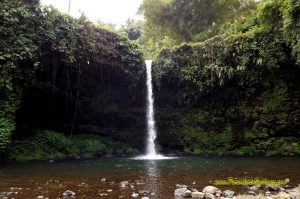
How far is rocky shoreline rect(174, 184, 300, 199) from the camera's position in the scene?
6164 mm

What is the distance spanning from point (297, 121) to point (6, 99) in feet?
46.1

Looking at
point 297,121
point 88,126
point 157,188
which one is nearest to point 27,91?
point 88,126

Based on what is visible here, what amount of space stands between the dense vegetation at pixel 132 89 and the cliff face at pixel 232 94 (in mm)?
54

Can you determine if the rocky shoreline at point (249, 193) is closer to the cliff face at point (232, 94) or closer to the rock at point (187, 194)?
the rock at point (187, 194)

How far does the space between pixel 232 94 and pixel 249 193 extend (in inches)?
494

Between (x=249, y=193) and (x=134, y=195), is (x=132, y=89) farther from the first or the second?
(x=249, y=193)

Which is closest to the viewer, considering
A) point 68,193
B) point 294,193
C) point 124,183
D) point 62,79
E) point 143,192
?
point 294,193

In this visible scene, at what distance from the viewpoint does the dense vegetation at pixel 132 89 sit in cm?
1462

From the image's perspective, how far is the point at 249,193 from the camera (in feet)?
21.7

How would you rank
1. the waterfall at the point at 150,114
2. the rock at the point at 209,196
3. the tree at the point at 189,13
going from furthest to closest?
the tree at the point at 189,13 → the waterfall at the point at 150,114 → the rock at the point at 209,196

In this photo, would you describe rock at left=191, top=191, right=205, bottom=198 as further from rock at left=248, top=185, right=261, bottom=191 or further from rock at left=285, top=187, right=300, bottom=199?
rock at left=285, top=187, right=300, bottom=199

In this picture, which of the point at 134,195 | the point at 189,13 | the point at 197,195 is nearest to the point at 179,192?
the point at 197,195

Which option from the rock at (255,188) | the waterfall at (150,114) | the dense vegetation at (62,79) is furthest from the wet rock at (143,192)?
the waterfall at (150,114)

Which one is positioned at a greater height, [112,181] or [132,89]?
[132,89]
